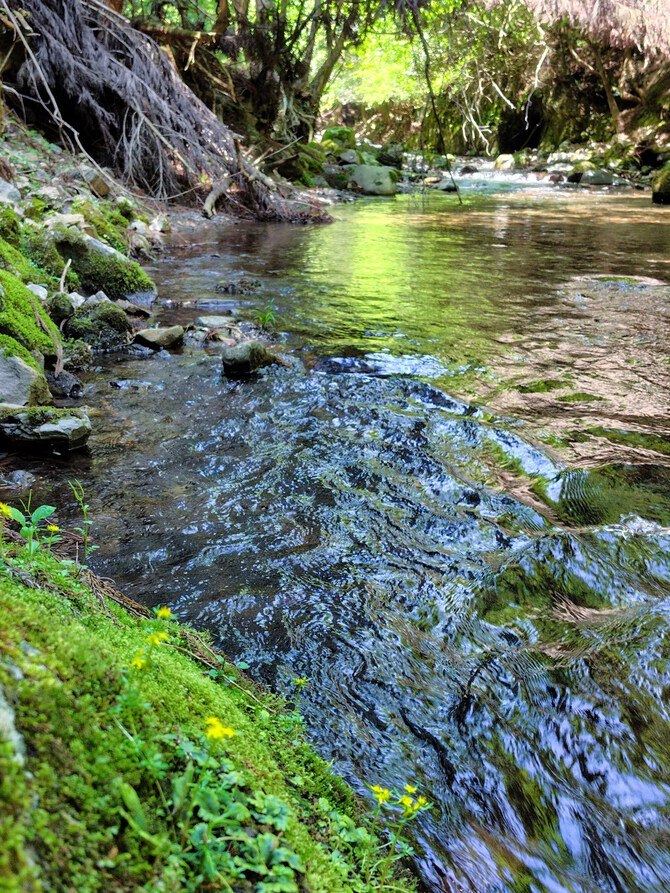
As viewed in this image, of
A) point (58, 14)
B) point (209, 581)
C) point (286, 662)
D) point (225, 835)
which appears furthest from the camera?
point (58, 14)

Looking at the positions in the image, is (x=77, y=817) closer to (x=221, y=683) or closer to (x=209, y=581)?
(x=221, y=683)

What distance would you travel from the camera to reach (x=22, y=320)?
14.7 ft

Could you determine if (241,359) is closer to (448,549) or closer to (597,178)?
(448,549)

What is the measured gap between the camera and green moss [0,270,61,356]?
4.25 meters

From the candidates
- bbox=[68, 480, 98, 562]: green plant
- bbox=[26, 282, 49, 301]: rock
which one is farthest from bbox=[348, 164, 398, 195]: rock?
bbox=[68, 480, 98, 562]: green plant

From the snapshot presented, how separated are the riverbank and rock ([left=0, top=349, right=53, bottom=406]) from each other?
257 centimetres

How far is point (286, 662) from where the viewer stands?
222 centimetres

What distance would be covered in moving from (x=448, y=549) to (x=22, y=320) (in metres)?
3.55

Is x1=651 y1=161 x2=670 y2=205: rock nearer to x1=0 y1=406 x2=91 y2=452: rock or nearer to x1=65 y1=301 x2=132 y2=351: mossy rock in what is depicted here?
x1=65 y1=301 x2=132 y2=351: mossy rock

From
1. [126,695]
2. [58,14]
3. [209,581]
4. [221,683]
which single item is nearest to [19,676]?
[126,695]

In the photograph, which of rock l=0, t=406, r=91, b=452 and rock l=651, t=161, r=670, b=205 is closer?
rock l=0, t=406, r=91, b=452

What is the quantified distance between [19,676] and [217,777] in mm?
428

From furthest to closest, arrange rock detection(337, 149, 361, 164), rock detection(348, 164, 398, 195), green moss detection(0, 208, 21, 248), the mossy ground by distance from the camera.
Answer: rock detection(337, 149, 361, 164) → rock detection(348, 164, 398, 195) → green moss detection(0, 208, 21, 248) → the mossy ground

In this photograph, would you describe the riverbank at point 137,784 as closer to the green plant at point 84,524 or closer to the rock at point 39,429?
the green plant at point 84,524
